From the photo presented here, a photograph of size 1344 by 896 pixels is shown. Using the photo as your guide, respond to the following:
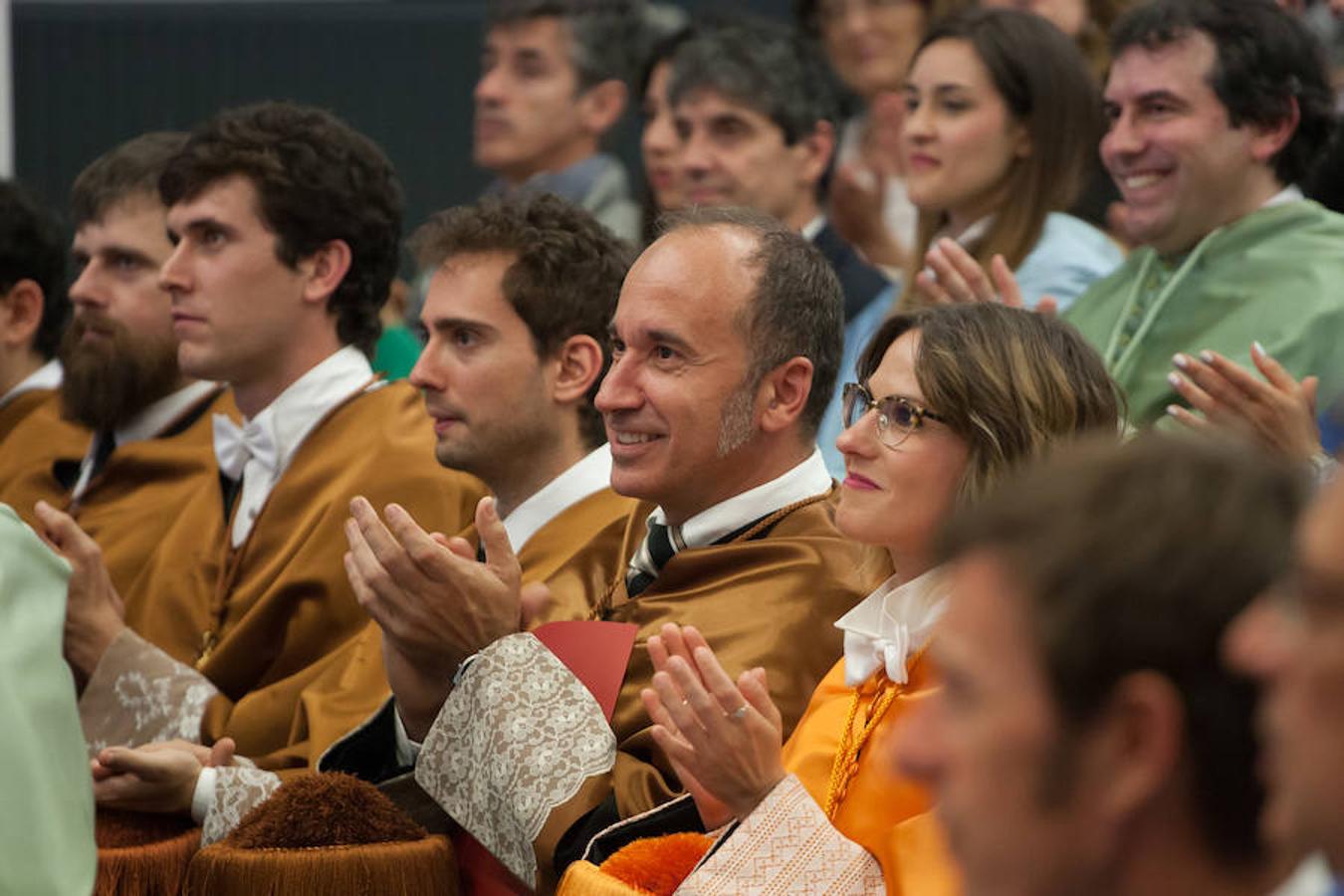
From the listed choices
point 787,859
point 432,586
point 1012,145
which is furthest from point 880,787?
point 1012,145

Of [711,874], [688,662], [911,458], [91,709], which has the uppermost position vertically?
[911,458]

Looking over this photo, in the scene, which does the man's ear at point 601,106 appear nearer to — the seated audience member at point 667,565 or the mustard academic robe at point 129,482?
the mustard academic robe at point 129,482

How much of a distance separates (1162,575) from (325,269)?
145 inches

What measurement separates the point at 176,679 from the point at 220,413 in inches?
38.6

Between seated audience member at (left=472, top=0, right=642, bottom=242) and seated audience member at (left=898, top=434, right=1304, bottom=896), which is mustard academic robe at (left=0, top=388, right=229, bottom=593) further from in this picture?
seated audience member at (left=898, top=434, right=1304, bottom=896)

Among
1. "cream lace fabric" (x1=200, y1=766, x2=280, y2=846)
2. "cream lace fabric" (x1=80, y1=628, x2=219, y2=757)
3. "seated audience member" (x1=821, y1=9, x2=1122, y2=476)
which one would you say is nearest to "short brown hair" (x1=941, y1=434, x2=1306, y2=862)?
"cream lace fabric" (x1=200, y1=766, x2=280, y2=846)

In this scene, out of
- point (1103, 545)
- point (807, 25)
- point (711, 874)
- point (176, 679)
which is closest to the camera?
point (1103, 545)

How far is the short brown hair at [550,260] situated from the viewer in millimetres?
4406

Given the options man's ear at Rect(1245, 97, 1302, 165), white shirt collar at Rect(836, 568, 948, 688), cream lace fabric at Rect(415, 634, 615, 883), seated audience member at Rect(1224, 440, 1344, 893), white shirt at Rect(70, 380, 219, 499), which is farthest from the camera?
white shirt at Rect(70, 380, 219, 499)

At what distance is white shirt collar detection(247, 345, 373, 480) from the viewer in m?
4.91

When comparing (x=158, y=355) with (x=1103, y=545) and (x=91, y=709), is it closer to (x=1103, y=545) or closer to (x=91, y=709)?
(x=91, y=709)

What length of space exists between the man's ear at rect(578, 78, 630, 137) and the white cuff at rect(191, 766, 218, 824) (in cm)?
376

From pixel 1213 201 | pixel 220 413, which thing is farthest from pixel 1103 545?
pixel 220 413

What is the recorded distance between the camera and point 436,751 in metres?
3.73
